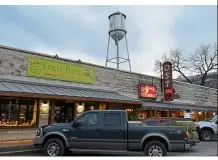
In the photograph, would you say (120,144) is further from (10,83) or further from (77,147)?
(10,83)

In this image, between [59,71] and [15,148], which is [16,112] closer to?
[59,71]

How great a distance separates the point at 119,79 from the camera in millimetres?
23203

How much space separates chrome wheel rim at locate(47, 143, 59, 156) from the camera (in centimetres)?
1089

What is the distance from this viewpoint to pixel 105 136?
10.6m

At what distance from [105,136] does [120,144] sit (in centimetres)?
65

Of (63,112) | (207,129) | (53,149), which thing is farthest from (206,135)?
(53,149)

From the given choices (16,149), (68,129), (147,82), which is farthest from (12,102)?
(147,82)

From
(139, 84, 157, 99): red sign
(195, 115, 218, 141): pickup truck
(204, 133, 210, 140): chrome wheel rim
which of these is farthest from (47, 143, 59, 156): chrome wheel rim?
(139, 84, 157, 99): red sign

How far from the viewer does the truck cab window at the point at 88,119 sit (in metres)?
11.0

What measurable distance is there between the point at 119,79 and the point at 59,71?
6.06 metres

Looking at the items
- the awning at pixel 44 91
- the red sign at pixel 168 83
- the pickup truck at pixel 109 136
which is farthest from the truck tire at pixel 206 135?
the pickup truck at pixel 109 136

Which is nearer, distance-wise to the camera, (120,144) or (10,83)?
(120,144)

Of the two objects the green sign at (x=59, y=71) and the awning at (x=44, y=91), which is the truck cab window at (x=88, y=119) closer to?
the awning at (x=44, y=91)

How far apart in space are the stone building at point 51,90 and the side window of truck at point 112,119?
18.6 ft
